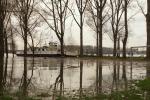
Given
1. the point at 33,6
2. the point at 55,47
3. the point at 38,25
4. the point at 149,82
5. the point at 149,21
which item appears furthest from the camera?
the point at 55,47

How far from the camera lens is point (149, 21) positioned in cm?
2927

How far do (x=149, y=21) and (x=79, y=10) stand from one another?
687 inches

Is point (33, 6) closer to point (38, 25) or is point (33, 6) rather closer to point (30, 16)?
point (30, 16)

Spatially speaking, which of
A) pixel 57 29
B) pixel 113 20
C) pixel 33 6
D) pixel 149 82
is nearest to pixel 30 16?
pixel 33 6

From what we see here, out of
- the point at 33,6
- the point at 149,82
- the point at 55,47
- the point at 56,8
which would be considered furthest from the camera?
the point at 55,47

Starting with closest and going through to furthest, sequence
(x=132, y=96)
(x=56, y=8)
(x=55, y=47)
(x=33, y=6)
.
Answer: (x=132, y=96)
(x=56, y=8)
(x=33, y=6)
(x=55, y=47)

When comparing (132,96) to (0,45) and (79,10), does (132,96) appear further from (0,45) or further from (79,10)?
(79,10)

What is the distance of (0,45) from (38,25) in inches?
1091

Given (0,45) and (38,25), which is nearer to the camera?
(0,45)

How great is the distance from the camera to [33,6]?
4772 centimetres

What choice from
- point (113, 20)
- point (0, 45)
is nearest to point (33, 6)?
point (113, 20)

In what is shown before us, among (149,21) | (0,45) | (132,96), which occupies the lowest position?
(132,96)

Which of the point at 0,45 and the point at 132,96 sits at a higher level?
the point at 0,45

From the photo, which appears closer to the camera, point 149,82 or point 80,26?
point 149,82
